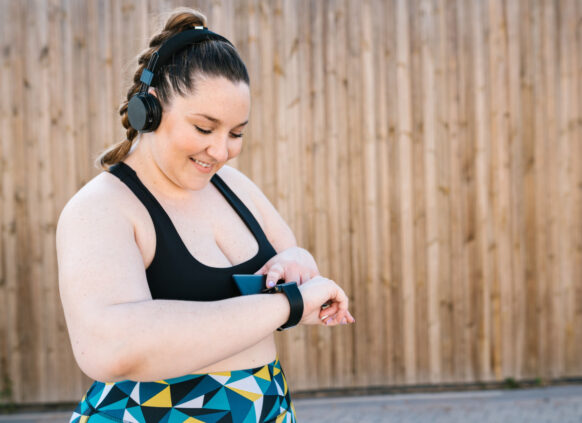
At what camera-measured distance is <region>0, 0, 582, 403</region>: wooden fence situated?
3.85 m

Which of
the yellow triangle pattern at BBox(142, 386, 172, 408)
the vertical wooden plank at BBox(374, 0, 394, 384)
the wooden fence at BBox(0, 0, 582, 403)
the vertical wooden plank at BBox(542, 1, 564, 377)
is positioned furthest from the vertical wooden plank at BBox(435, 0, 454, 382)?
the yellow triangle pattern at BBox(142, 386, 172, 408)

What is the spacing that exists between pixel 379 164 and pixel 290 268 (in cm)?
273

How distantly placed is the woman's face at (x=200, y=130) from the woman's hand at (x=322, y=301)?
0.37 m

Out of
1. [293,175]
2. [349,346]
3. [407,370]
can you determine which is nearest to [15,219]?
[293,175]

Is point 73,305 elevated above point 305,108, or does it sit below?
below

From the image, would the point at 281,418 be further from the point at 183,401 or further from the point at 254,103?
the point at 254,103

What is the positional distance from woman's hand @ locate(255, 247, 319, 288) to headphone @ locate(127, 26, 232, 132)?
1.46 feet

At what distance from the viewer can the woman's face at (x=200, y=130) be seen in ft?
4.11

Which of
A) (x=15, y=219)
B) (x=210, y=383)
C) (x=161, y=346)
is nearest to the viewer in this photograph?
(x=161, y=346)

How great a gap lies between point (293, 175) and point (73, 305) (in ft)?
9.75

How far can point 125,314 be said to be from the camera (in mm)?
1051

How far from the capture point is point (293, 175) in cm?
398

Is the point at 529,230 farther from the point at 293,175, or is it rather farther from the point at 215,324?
the point at 215,324

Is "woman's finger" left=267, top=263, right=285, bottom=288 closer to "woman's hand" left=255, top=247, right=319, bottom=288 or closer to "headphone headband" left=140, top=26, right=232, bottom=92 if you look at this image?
"woman's hand" left=255, top=247, right=319, bottom=288
